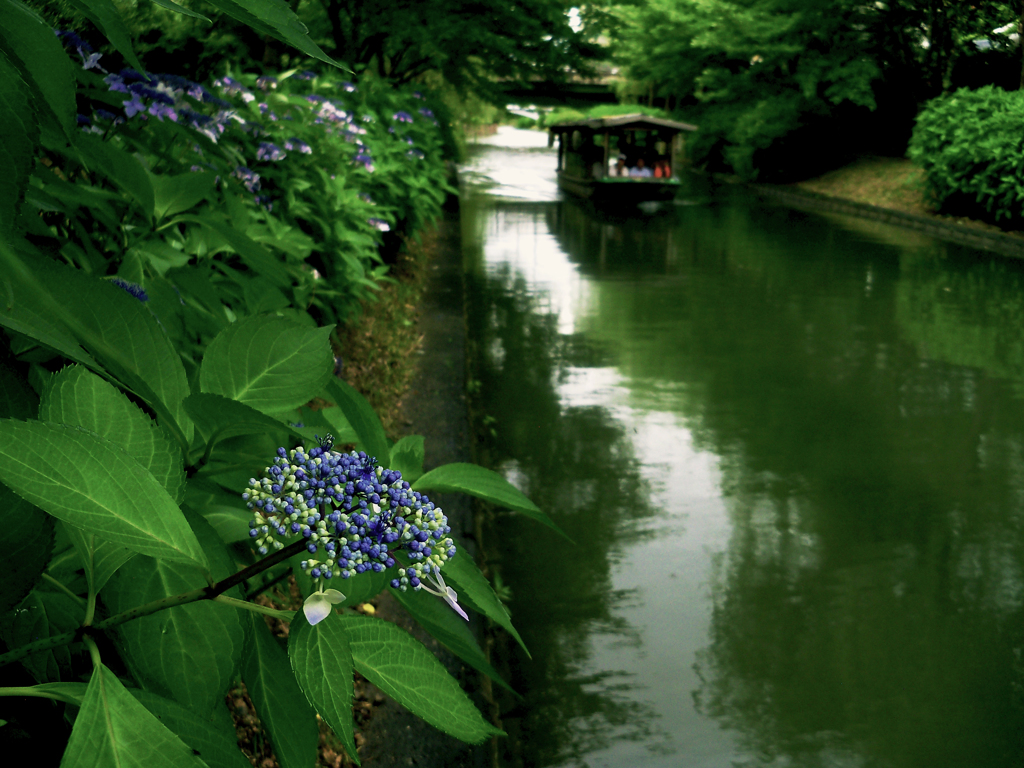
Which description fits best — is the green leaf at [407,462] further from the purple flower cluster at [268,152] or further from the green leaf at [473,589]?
the purple flower cluster at [268,152]

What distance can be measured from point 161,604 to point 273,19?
529mm

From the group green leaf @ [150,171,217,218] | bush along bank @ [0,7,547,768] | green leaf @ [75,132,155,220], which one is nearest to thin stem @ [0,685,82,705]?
bush along bank @ [0,7,547,768]

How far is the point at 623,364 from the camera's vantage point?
25.5 feet

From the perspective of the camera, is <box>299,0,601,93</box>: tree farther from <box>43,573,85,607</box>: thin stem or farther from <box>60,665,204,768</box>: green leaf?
<box>60,665,204,768</box>: green leaf

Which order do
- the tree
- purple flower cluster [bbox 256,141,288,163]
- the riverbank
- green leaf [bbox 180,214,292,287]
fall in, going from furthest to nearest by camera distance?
the riverbank
the tree
purple flower cluster [bbox 256,141,288,163]
green leaf [bbox 180,214,292,287]

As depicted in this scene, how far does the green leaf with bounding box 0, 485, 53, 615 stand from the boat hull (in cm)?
2210

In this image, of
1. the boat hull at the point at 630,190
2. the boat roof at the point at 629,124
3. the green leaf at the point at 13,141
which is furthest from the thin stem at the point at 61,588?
the boat roof at the point at 629,124

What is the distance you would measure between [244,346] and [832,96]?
26946 mm

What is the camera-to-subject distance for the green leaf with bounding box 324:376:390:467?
1.12 meters

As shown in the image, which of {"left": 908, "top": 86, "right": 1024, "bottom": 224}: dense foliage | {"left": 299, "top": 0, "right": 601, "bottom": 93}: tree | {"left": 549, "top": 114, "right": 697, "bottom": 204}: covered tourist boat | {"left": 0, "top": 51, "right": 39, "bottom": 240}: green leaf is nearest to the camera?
{"left": 0, "top": 51, "right": 39, "bottom": 240}: green leaf

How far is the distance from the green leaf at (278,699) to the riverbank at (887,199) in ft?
51.8

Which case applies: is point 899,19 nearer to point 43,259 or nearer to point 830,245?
point 830,245

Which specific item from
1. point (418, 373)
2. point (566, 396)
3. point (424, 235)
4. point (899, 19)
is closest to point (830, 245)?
point (424, 235)

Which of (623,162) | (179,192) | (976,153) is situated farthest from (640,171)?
(179,192)
